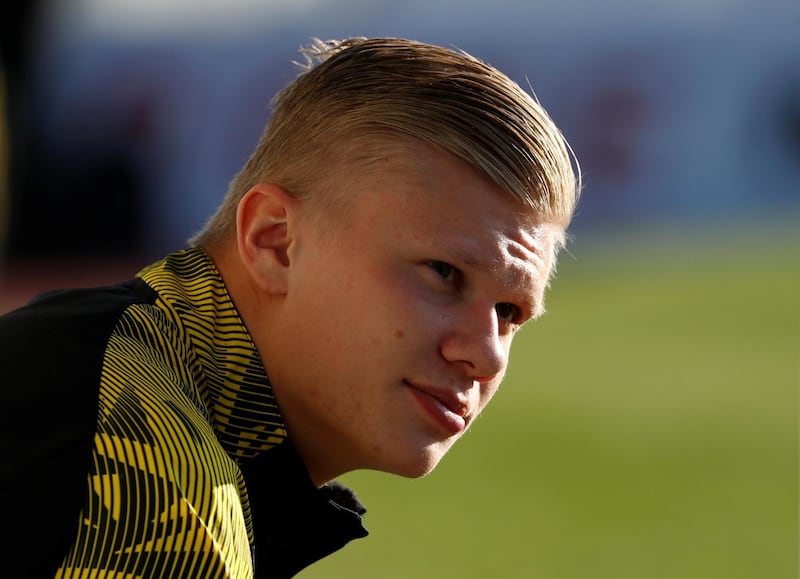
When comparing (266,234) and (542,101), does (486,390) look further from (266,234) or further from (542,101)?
(542,101)

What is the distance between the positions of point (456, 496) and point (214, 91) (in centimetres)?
1022

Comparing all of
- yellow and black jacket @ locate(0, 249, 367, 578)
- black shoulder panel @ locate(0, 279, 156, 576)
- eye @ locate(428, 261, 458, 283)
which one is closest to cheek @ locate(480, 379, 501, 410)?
eye @ locate(428, 261, 458, 283)

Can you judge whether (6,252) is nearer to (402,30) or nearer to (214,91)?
(214,91)

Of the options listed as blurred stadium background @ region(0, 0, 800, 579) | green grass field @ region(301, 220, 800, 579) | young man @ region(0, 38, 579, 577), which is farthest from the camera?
blurred stadium background @ region(0, 0, 800, 579)

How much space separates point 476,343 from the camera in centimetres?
228

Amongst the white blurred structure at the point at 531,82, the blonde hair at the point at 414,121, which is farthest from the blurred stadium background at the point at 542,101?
the blonde hair at the point at 414,121

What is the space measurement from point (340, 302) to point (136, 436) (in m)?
0.61

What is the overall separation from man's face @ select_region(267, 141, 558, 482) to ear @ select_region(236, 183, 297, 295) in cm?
3

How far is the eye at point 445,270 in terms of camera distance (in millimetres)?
2309

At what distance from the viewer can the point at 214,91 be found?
17.2m

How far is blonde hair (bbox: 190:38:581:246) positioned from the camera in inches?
92.8

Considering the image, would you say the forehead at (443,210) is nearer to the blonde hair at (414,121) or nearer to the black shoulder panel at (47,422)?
the blonde hair at (414,121)

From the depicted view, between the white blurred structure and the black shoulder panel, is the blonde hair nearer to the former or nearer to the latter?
the black shoulder panel

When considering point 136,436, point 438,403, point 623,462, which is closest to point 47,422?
point 136,436
